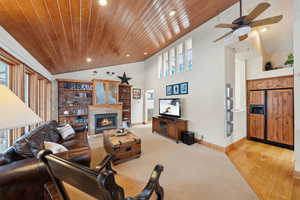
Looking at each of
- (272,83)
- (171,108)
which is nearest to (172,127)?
(171,108)

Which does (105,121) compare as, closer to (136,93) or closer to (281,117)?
A: (136,93)

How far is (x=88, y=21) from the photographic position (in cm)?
218

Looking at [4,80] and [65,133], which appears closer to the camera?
[4,80]

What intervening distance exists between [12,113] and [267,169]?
3.94 m

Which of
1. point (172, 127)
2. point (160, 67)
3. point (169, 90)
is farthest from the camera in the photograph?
point (160, 67)

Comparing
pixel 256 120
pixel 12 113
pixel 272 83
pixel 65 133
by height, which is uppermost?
pixel 272 83

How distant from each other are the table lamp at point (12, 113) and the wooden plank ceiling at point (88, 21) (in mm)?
1356

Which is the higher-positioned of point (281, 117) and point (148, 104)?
point (148, 104)

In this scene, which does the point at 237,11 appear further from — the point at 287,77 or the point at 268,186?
the point at 268,186

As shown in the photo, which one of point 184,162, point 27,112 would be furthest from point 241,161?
point 27,112

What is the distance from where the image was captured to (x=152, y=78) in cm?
621

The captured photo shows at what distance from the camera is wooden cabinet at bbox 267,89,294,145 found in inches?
127

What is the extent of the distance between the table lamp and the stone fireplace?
4.16 meters

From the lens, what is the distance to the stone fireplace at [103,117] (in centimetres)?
495
